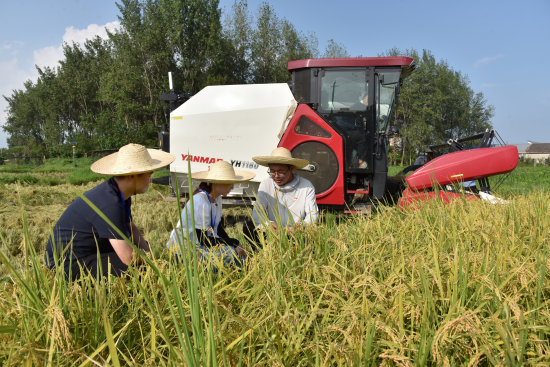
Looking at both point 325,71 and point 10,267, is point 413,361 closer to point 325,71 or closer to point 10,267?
point 10,267

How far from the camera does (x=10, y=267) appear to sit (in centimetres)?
113

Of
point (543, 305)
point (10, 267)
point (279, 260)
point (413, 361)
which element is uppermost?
point (10, 267)

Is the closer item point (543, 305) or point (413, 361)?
point (413, 361)

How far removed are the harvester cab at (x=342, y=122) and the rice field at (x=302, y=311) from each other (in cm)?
289

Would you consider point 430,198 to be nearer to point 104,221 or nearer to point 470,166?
point 470,166

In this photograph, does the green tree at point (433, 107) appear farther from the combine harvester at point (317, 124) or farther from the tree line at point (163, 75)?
the combine harvester at point (317, 124)

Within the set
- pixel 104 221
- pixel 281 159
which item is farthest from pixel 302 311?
pixel 281 159

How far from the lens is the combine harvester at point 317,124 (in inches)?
207

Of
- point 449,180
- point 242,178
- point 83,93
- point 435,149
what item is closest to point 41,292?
point 242,178

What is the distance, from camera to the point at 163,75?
2755 centimetres

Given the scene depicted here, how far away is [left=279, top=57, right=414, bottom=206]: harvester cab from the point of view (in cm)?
524

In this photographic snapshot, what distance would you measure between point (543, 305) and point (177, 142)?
17.4ft

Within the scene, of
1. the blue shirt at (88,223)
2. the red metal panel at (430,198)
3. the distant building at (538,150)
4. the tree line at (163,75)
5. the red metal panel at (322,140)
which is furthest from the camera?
the distant building at (538,150)

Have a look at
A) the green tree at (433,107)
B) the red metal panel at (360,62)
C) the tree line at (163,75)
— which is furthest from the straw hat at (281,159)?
the green tree at (433,107)
